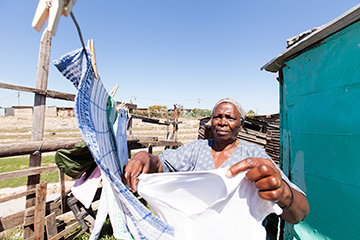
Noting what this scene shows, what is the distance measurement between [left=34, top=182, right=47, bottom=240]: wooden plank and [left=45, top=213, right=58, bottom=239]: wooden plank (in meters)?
0.07

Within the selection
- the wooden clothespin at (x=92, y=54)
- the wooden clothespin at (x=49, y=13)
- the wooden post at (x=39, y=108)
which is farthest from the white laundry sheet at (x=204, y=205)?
the wooden post at (x=39, y=108)

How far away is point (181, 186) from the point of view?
4.21 ft

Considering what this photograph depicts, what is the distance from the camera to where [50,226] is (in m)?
2.66

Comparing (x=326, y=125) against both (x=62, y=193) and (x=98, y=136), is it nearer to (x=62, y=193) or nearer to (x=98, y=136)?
(x=98, y=136)

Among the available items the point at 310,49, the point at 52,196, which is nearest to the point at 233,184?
the point at 310,49

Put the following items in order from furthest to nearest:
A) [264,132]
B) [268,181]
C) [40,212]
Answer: [264,132]
[40,212]
[268,181]

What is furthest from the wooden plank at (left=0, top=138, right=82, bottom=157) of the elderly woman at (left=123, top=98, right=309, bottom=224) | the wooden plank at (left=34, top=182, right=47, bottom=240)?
the elderly woman at (left=123, top=98, right=309, bottom=224)

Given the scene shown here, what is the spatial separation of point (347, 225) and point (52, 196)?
7780 millimetres

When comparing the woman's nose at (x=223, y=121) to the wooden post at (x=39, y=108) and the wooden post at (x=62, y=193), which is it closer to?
the wooden post at (x=39, y=108)

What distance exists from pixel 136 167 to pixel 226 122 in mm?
920

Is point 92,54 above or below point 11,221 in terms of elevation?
above

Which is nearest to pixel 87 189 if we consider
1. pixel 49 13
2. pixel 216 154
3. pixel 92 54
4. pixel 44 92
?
pixel 44 92

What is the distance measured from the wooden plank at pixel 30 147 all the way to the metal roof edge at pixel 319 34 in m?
3.27

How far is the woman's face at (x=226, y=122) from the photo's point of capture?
1.70 meters
